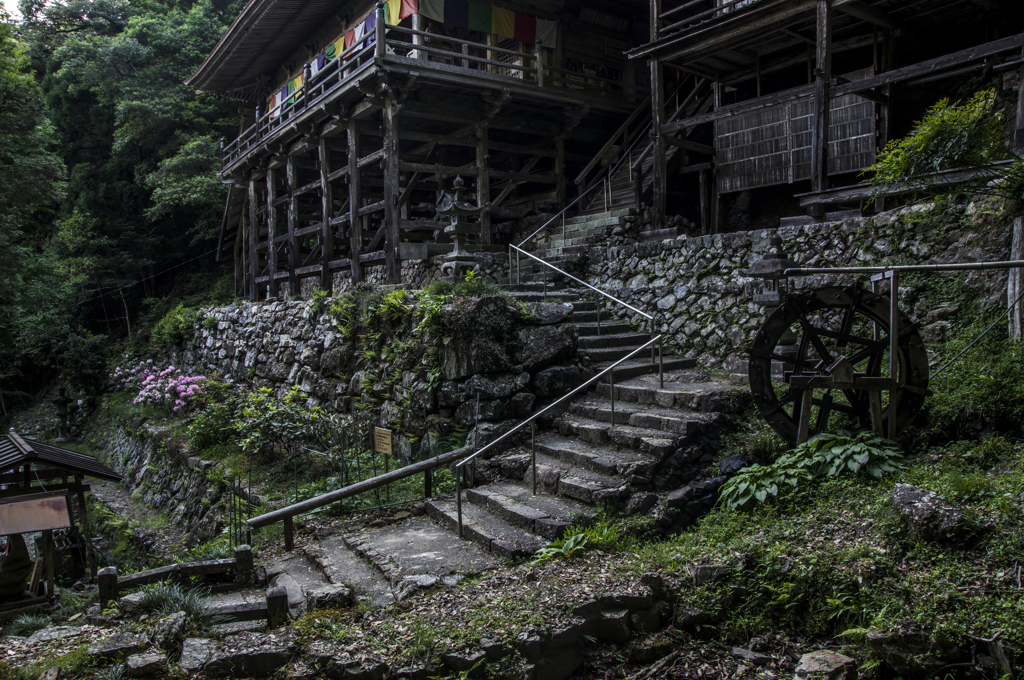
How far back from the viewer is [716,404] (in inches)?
285

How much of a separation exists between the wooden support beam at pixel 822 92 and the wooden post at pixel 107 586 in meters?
9.74

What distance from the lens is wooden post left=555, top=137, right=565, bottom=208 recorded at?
50.5 feet

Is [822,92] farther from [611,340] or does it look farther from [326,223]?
[326,223]

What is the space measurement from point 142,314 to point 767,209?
23.4 metres

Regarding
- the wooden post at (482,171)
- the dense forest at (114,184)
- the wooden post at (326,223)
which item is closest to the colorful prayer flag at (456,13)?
the wooden post at (482,171)

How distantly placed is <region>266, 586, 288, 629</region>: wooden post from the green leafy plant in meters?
3.92

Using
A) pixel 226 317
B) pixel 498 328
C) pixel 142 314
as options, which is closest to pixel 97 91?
pixel 142 314

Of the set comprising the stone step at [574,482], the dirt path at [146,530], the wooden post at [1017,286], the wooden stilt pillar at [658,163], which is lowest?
the dirt path at [146,530]

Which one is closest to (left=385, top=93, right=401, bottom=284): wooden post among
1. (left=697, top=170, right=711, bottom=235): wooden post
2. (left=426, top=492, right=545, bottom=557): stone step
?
(left=697, top=170, right=711, bottom=235): wooden post

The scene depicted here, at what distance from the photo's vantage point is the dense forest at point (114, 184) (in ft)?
73.5

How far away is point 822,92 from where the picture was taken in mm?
9328

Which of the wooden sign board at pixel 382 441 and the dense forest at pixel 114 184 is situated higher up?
the dense forest at pixel 114 184

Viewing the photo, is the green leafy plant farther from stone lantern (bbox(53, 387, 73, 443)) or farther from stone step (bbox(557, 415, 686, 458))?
stone lantern (bbox(53, 387, 73, 443))

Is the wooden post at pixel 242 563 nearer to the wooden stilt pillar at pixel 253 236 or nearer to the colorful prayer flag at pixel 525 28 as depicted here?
the colorful prayer flag at pixel 525 28
